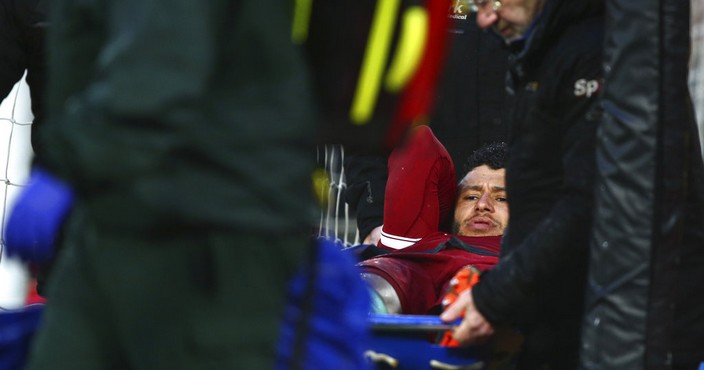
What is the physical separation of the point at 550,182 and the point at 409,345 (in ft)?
2.32

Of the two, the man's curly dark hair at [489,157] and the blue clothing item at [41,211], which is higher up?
the man's curly dark hair at [489,157]

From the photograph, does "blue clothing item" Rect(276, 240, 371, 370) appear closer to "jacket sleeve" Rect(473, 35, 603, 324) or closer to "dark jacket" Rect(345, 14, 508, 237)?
"jacket sleeve" Rect(473, 35, 603, 324)

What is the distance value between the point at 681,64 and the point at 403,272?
6.32 ft

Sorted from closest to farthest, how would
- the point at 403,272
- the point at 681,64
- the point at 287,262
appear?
the point at 287,262, the point at 681,64, the point at 403,272

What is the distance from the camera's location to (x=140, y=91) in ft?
5.49

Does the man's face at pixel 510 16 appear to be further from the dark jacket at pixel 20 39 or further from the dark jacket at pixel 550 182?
the dark jacket at pixel 20 39

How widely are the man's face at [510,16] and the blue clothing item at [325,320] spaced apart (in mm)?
1089

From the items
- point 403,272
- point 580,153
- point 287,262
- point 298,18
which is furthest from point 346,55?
point 403,272

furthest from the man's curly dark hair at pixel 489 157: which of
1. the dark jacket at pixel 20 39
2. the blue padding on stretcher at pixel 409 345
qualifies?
the blue padding on stretcher at pixel 409 345

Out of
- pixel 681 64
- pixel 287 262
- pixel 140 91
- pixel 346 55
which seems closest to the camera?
pixel 140 91

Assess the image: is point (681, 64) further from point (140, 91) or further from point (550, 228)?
point (140, 91)

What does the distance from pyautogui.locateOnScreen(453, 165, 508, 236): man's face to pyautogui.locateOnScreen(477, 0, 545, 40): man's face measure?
7.41 ft

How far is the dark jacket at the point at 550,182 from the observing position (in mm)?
2691

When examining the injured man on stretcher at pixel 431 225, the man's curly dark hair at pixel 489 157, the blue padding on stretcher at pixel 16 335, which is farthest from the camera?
the man's curly dark hair at pixel 489 157
